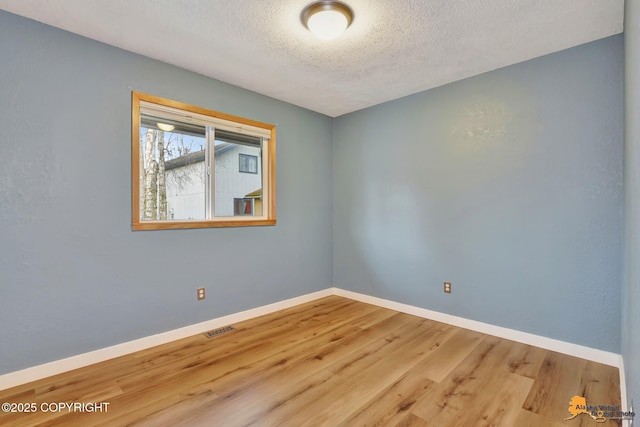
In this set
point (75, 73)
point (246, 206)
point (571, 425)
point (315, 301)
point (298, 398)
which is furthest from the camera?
point (315, 301)

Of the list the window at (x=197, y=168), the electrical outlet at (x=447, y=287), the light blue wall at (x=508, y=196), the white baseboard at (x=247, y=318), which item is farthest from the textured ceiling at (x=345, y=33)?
the white baseboard at (x=247, y=318)

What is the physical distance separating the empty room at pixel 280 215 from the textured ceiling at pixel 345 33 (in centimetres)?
2

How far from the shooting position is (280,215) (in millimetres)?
3551

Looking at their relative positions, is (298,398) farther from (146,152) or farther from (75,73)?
(75,73)

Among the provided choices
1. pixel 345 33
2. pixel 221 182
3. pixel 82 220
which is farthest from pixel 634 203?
pixel 82 220

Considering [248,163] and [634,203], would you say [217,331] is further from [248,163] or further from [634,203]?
[634,203]

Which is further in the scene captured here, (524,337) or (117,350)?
(524,337)

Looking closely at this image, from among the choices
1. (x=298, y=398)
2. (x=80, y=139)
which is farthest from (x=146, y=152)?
(x=298, y=398)

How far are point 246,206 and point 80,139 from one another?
1557 mm

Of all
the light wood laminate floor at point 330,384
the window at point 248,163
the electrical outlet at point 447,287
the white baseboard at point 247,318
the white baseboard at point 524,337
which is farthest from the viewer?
the window at point 248,163

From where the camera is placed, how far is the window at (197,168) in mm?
2596

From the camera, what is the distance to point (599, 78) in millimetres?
2279

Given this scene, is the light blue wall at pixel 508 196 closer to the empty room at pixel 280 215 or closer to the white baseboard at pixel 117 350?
the empty room at pixel 280 215

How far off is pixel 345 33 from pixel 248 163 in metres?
1.72
